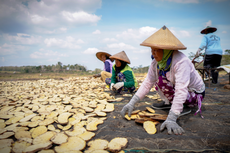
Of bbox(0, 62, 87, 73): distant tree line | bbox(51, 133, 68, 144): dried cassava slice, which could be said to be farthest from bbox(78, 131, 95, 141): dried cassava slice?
bbox(0, 62, 87, 73): distant tree line

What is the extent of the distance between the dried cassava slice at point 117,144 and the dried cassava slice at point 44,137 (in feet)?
1.78

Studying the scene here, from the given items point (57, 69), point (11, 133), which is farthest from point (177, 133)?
point (57, 69)

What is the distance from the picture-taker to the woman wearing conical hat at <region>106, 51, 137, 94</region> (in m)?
2.38

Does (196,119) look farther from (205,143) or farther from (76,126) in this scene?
(76,126)

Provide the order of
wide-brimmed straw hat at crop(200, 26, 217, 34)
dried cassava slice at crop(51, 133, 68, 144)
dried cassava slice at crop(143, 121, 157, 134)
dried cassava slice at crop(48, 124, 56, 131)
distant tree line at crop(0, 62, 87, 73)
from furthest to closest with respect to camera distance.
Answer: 1. distant tree line at crop(0, 62, 87, 73)
2. wide-brimmed straw hat at crop(200, 26, 217, 34)
3. dried cassava slice at crop(48, 124, 56, 131)
4. dried cassava slice at crop(143, 121, 157, 134)
5. dried cassava slice at crop(51, 133, 68, 144)

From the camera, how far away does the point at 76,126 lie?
4.18ft

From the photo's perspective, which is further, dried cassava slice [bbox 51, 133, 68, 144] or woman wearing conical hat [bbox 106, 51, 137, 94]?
woman wearing conical hat [bbox 106, 51, 137, 94]

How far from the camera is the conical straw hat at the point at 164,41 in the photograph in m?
1.11

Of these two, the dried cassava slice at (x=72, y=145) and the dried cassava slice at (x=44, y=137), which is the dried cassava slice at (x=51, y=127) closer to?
the dried cassava slice at (x=44, y=137)

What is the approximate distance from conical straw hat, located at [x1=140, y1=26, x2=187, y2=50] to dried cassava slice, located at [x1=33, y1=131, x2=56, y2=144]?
1.20 metres

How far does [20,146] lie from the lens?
98cm

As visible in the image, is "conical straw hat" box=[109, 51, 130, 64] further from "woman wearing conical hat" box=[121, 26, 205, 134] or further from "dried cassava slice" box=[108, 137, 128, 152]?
"dried cassava slice" box=[108, 137, 128, 152]

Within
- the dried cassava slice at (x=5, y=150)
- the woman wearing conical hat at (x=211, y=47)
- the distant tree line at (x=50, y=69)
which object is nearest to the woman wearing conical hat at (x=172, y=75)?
the dried cassava slice at (x=5, y=150)

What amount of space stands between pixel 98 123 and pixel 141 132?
0.45 metres
